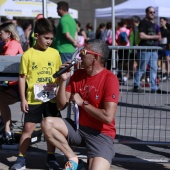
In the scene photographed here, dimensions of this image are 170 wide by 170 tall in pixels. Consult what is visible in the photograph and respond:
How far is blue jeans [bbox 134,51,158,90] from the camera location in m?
7.36

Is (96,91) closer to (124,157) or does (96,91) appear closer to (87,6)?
(124,157)

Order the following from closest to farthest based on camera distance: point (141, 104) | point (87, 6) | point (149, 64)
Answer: point (149, 64)
point (141, 104)
point (87, 6)

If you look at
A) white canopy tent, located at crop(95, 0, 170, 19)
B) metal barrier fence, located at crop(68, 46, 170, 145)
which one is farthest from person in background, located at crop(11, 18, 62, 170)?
white canopy tent, located at crop(95, 0, 170, 19)

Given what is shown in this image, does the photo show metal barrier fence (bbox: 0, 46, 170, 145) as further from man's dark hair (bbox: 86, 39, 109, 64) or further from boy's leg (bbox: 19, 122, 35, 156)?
man's dark hair (bbox: 86, 39, 109, 64)

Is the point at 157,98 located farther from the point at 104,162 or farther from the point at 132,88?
the point at 104,162

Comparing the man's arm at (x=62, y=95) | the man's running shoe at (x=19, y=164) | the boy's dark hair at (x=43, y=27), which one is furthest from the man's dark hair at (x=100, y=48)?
the man's running shoe at (x=19, y=164)

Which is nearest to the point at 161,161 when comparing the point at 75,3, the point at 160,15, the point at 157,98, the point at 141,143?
the point at 141,143

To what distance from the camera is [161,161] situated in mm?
6414

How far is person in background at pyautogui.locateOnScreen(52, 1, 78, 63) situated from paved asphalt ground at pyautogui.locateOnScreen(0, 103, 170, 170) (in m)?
2.99

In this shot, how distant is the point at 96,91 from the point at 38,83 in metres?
0.99

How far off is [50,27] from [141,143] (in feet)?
5.63

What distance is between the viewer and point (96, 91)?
5344mm

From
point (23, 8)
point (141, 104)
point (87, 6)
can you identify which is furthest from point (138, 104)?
point (87, 6)

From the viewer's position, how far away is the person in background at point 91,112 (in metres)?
5.23
